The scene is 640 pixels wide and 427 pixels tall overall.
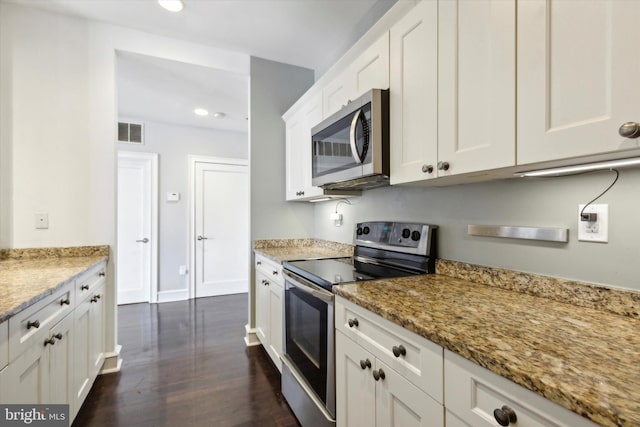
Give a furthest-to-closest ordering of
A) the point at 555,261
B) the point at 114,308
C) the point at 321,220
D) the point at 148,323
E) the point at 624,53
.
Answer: the point at 148,323 < the point at 321,220 < the point at 114,308 < the point at 555,261 < the point at 624,53

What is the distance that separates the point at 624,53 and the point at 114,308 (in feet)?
10.0

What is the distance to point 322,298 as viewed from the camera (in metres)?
1.39

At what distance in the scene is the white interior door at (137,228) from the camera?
396 centimetres

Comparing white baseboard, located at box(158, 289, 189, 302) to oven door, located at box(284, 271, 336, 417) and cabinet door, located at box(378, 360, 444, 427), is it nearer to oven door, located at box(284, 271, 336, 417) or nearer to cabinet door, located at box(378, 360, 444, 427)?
oven door, located at box(284, 271, 336, 417)

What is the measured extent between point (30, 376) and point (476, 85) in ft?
6.58

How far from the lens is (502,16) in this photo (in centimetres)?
92

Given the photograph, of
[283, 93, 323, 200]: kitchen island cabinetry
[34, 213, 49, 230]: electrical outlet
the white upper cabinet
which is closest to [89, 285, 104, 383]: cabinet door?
[34, 213, 49, 230]: electrical outlet

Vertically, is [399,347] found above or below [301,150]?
below

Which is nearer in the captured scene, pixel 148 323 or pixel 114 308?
pixel 114 308

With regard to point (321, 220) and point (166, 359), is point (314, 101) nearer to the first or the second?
point (321, 220)

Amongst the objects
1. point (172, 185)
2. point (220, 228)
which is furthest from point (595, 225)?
point (172, 185)

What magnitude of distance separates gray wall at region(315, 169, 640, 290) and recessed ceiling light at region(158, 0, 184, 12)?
2018 mm

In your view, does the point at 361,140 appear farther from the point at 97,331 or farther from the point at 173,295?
the point at 173,295

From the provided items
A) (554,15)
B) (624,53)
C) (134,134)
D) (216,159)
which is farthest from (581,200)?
(134,134)
